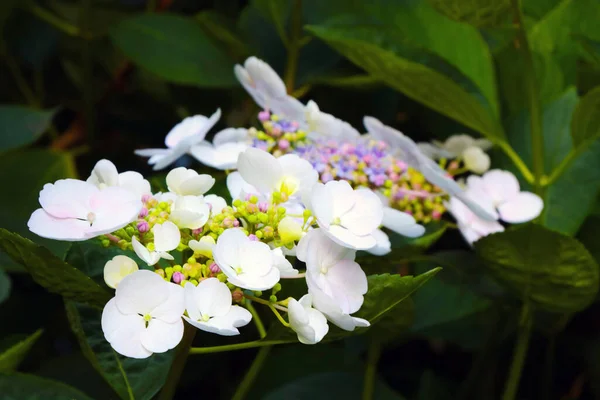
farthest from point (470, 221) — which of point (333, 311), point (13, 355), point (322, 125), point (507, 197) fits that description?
point (13, 355)

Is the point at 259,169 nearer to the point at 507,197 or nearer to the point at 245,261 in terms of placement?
the point at 245,261

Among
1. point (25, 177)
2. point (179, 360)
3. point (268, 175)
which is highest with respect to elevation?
point (268, 175)

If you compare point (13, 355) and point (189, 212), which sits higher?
point (189, 212)

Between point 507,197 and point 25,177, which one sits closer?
point 507,197

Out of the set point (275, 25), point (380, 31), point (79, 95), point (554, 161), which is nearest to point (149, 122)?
point (79, 95)

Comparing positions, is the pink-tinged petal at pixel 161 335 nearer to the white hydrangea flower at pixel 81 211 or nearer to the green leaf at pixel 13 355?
the white hydrangea flower at pixel 81 211

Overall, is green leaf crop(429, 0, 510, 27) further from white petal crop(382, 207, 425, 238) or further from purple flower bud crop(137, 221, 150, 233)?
purple flower bud crop(137, 221, 150, 233)

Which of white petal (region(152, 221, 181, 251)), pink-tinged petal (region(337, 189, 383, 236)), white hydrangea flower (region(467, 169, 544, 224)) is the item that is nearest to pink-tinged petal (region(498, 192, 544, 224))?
white hydrangea flower (region(467, 169, 544, 224))
